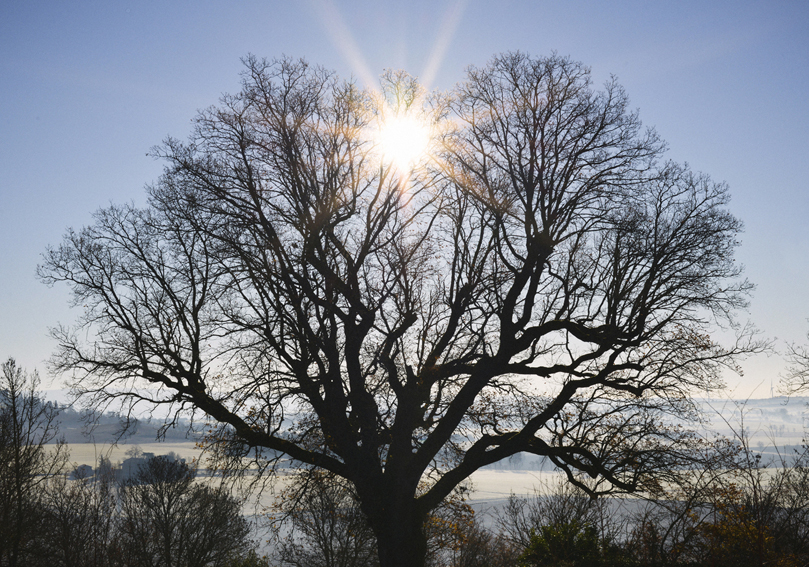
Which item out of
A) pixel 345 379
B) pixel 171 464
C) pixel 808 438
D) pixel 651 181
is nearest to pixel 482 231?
pixel 651 181

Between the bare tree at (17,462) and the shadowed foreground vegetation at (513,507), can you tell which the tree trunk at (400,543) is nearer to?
the shadowed foreground vegetation at (513,507)

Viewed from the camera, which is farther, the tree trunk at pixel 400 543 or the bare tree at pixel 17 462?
the bare tree at pixel 17 462

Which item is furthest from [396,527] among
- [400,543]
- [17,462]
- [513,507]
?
[513,507]

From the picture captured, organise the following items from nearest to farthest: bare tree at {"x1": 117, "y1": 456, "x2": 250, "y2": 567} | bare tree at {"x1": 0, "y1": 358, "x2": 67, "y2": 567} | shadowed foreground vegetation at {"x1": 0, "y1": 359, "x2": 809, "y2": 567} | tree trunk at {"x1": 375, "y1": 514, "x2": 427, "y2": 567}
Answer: shadowed foreground vegetation at {"x1": 0, "y1": 359, "x2": 809, "y2": 567} < tree trunk at {"x1": 375, "y1": 514, "x2": 427, "y2": 567} < bare tree at {"x1": 0, "y1": 358, "x2": 67, "y2": 567} < bare tree at {"x1": 117, "y1": 456, "x2": 250, "y2": 567}

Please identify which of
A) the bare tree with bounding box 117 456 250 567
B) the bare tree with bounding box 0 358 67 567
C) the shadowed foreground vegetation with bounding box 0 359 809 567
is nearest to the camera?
the shadowed foreground vegetation with bounding box 0 359 809 567

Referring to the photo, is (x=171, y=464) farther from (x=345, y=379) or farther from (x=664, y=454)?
(x=664, y=454)

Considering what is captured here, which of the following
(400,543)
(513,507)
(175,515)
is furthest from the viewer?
(513,507)

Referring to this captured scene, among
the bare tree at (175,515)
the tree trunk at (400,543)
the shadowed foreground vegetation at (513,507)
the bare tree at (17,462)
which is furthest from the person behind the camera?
the bare tree at (175,515)

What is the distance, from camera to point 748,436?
551cm

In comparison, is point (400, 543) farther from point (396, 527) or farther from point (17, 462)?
point (17, 462)

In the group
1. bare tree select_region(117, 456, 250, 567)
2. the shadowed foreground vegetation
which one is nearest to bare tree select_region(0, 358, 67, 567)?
the shadowed foreground vegetation

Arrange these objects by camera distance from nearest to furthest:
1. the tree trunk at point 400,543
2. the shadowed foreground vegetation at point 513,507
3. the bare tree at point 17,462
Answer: the shadowed foreground vegetation at point 513,507, the tree trunk at point 400,543, the bare tree at point 17,462

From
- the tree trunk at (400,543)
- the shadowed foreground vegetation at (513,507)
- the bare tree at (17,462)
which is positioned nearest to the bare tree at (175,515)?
the shadowed foreground vegetation at (513,507)

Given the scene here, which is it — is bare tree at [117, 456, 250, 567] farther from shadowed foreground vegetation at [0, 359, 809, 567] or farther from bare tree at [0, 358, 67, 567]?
bare tree at [0, 358, 67, 567]
